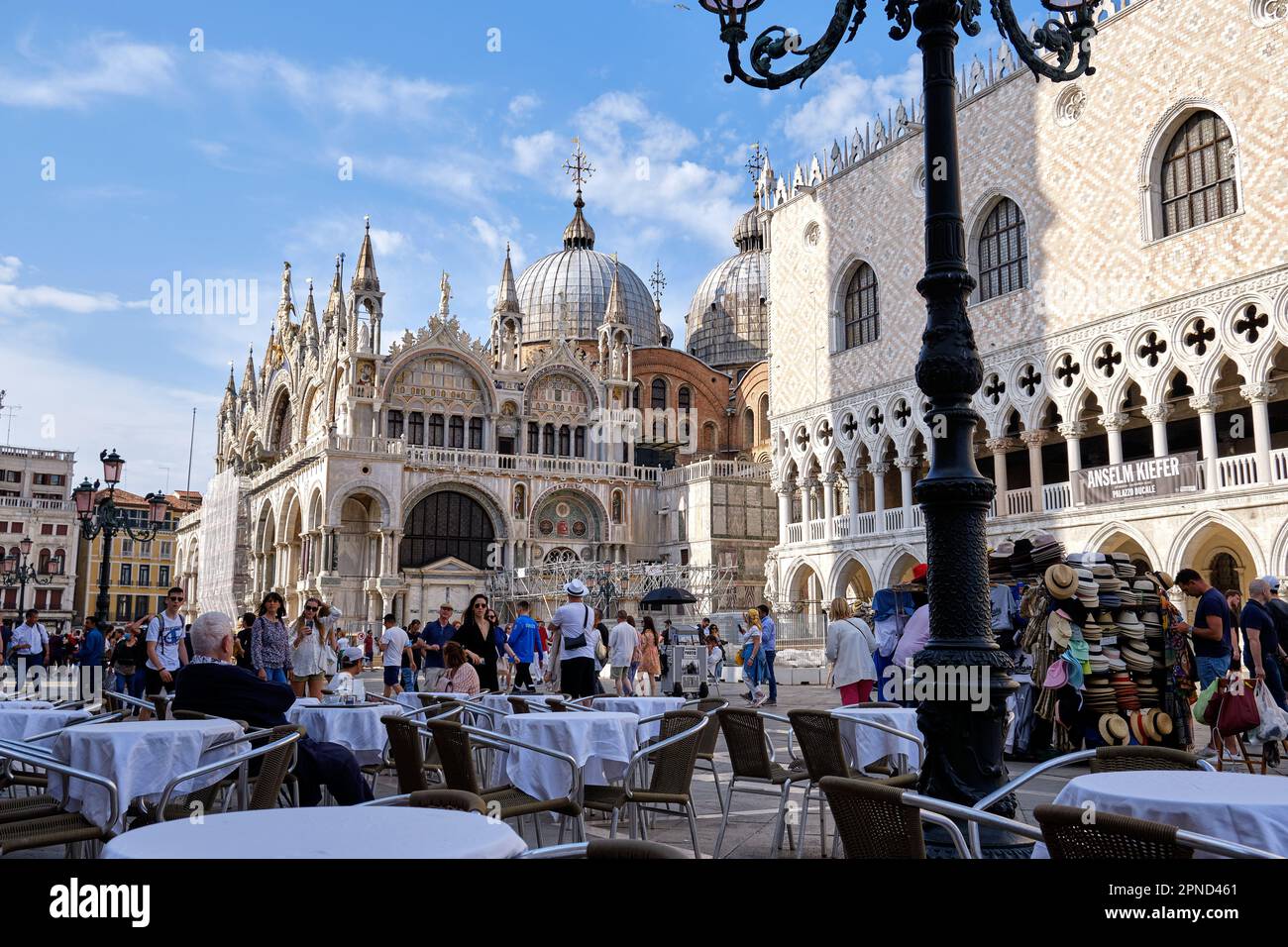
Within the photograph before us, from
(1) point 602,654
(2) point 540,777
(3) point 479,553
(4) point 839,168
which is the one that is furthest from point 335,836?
(3) point 479,553

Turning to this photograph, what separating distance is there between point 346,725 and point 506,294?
38.1 metres

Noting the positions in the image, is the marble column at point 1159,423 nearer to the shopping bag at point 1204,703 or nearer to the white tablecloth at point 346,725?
the shopping bag at point 1204,703

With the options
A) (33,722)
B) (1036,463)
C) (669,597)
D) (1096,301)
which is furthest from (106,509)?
(1096,301)

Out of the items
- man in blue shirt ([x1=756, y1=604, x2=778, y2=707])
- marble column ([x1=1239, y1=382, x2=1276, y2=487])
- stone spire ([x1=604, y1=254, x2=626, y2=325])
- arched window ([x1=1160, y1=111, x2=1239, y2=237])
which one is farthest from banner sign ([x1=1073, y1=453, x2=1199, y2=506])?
stone spire ([x1=604, y1=254, x2=626, y2=325])

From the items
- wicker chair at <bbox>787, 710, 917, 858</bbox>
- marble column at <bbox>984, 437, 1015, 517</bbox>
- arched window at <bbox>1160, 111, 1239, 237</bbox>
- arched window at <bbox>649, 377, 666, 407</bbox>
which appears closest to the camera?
wicker chair at <bbox>787, 710, 917, 858</bbox>

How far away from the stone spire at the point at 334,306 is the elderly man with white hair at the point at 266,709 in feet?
106

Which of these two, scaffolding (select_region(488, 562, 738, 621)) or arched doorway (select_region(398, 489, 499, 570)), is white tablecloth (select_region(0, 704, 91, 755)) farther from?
arched doorway (select_region(398, 489, 499, 570))

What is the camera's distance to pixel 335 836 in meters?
2.65

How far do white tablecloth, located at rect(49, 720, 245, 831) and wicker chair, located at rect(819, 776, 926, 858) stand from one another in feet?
9.69

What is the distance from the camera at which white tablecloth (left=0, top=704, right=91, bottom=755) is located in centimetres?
609

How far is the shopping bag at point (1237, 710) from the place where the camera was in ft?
24.8

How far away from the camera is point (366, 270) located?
35.2m
